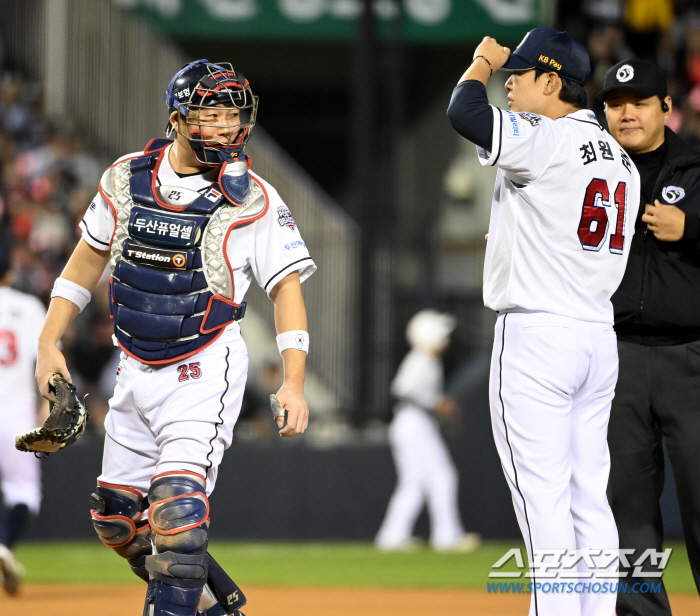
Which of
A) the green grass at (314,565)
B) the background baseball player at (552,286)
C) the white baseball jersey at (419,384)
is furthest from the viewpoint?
the white baseball jersey at (419,384)

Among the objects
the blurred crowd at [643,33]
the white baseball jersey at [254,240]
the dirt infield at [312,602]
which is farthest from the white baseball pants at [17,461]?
the blurred crowd at [643,33]

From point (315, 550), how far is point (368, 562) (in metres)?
1.37

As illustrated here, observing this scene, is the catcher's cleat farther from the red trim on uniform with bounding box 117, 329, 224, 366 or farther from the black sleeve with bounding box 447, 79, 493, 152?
the black sleeve with bounding box 447, 79, 493, 152

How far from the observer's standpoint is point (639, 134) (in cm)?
550

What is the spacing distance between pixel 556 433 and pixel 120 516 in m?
1.96

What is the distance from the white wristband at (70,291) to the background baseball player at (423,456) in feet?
24.9

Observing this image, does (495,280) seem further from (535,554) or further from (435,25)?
(435,25)

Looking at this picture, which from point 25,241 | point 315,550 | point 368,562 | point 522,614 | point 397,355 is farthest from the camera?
point 25,241

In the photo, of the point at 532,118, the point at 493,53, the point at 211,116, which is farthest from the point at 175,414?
the point at 493,53

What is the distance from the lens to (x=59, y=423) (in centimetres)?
482

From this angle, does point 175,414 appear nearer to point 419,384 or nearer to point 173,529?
point 173,529

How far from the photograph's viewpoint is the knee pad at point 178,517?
4.52 metres

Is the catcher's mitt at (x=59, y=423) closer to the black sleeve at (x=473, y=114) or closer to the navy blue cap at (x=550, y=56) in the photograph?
the black sleeve at (x=473, y=114)

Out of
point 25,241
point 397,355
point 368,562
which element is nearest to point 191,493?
point 368,562
